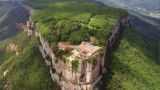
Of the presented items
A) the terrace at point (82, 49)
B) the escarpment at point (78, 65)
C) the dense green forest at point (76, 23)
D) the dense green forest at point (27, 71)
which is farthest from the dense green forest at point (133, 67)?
the dense green forest at point (27, 71)

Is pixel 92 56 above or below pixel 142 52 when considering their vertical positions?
above

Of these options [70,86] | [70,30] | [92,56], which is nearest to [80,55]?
[92,56]

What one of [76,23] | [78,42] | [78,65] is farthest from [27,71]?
[78,65]

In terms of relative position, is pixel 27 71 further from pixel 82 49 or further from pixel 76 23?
pixel 82 49

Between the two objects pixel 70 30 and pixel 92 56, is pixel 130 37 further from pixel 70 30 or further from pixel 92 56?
pixel 92 56

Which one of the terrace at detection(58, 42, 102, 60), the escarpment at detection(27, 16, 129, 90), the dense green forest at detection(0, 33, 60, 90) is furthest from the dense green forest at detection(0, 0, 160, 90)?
the escarpment at detection(27, 16, 129, 90)

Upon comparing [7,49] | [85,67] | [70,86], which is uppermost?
[85,67]

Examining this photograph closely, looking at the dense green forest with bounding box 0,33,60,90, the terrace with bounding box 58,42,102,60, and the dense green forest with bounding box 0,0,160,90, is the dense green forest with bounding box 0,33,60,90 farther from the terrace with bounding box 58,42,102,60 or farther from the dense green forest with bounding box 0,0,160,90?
the terrace with bounding box 58,42,102,60
